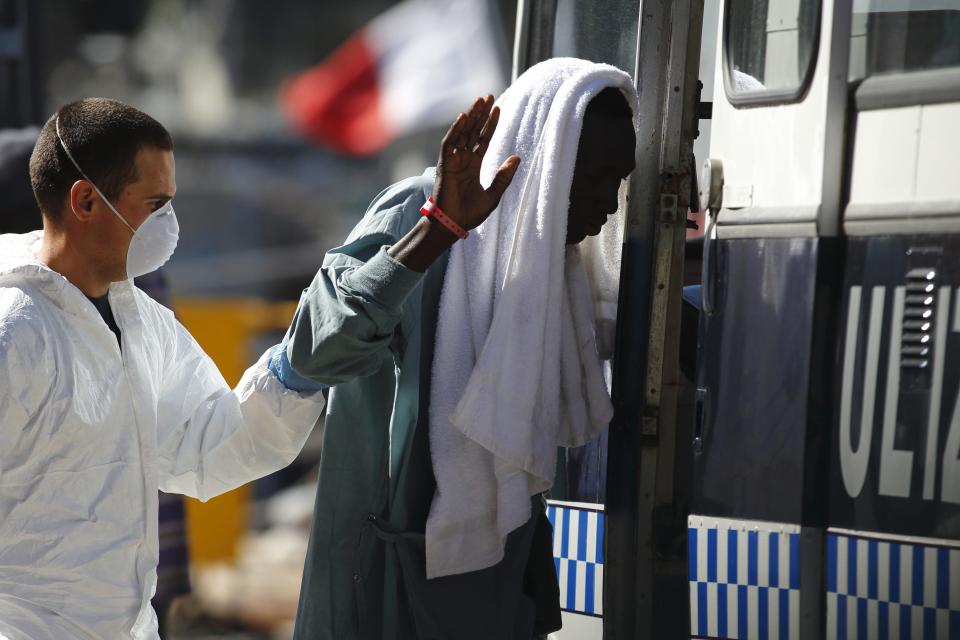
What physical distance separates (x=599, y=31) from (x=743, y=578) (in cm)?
144

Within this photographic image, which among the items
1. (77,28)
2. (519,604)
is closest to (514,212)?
(519,604)

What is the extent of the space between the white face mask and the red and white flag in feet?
19.2

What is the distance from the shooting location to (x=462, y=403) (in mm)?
2135

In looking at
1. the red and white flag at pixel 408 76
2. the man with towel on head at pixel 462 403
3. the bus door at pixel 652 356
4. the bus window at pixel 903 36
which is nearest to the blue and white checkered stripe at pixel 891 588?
the bus door at pixel 652 356

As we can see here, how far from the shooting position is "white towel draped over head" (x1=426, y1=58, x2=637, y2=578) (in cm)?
216

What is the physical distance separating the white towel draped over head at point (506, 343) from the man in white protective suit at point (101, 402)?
0.41m

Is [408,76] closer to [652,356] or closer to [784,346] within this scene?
[652,356]

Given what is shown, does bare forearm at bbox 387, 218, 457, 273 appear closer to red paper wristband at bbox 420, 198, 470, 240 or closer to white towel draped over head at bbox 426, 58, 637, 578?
red paper wristband at bbox 420, 198, 470, 240

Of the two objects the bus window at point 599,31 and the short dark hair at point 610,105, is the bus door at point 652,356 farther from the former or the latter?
the bus window at point 599,31

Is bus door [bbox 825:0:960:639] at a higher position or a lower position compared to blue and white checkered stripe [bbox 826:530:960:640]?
higher

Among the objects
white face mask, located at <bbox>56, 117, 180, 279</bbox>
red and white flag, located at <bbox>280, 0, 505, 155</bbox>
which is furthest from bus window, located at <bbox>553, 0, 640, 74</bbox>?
red and white flag, located at <bbox>280, 0, 505, 155</bbox>

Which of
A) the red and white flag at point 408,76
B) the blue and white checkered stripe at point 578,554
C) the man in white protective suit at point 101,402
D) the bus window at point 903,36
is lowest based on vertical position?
the blue and white checkered stripe at point 578,554

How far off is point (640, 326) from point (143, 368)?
95 centimetres

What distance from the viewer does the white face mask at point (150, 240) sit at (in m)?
2.36
